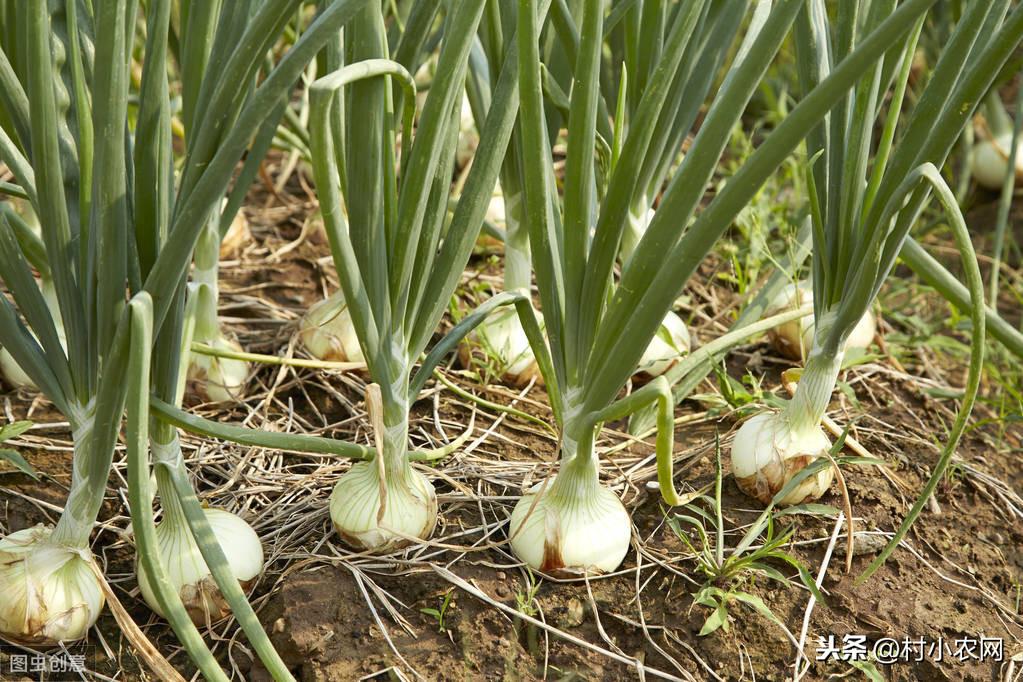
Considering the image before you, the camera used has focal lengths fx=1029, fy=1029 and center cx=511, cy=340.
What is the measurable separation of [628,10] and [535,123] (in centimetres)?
32

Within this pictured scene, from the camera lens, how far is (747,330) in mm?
1295

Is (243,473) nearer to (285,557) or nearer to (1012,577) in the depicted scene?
(285,557)

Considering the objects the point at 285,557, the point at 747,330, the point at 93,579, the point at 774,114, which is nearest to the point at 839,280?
the point at 747,330

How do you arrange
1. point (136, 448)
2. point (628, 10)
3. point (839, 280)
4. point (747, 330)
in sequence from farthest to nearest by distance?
point (747, 330) < point (628, 10) < point (839, 280) < point (136, 448)

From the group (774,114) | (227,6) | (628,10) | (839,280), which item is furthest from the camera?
(774,114)

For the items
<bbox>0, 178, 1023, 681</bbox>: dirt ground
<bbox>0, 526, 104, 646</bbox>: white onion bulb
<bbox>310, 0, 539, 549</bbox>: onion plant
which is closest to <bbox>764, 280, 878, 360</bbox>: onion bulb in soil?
<bbox>0, 178, 1023, 681</bbox>: dirt ground

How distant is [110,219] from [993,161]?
1782mm

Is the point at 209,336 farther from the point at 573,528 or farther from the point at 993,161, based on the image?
the point at 993,161

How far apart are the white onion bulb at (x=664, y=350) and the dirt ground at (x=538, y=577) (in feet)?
0.26

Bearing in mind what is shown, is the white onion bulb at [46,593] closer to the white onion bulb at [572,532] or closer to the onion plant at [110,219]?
the onion plant at [110,219]

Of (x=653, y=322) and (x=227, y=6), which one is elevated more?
(x=227, y=6)

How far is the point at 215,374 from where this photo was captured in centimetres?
135

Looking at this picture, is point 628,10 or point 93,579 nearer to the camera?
point 93,579

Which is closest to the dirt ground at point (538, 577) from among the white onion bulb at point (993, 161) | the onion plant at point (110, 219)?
the onion plant at point (110, 219)
